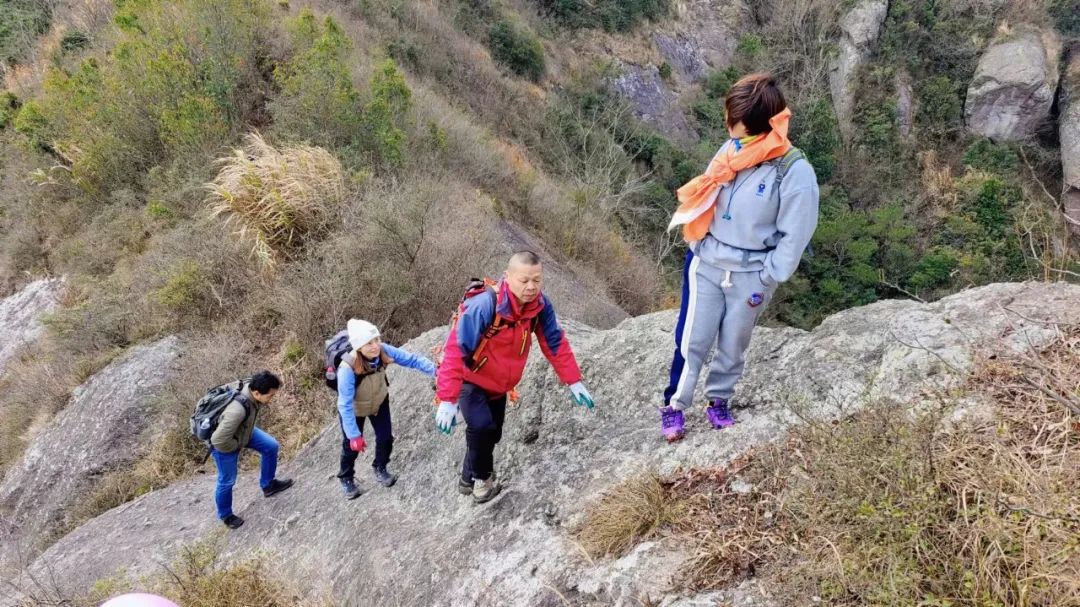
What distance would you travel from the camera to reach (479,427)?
2.97m

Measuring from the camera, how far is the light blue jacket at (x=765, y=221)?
2439mm

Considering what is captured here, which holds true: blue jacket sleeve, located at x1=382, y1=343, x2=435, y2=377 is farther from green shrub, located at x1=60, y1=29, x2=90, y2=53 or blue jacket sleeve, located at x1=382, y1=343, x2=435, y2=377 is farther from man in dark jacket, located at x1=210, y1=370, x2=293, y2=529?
green shrub, located at x1=60, y1=29, x2=90, y2=53

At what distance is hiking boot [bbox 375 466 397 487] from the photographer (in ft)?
12.4

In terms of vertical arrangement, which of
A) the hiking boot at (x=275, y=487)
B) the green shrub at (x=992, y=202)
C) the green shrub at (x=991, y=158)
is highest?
the hiking boot at (x=275, y=487)

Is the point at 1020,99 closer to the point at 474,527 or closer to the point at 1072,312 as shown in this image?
the point at 1072,312

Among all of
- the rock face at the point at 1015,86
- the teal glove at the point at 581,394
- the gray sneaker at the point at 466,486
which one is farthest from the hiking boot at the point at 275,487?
the rock face at the point at 1015,86

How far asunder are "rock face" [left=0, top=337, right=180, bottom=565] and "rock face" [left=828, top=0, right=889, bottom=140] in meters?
27.7

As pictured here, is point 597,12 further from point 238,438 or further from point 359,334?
point 238,438

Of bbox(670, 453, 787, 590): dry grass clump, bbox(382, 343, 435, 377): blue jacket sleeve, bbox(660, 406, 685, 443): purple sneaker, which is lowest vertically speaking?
bbox(382, 343, 435, 377): blue jacket sleeve

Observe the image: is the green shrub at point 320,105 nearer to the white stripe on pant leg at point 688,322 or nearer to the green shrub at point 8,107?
the green shrub at point 8,107

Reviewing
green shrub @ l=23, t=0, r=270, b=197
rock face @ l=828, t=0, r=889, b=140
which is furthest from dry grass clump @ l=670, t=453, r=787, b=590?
rock face @ l=828, t=0, r=889, b=140

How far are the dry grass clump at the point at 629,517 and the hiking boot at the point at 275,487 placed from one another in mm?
2702

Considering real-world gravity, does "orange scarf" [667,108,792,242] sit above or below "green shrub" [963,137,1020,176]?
above

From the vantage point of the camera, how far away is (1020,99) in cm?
2397
